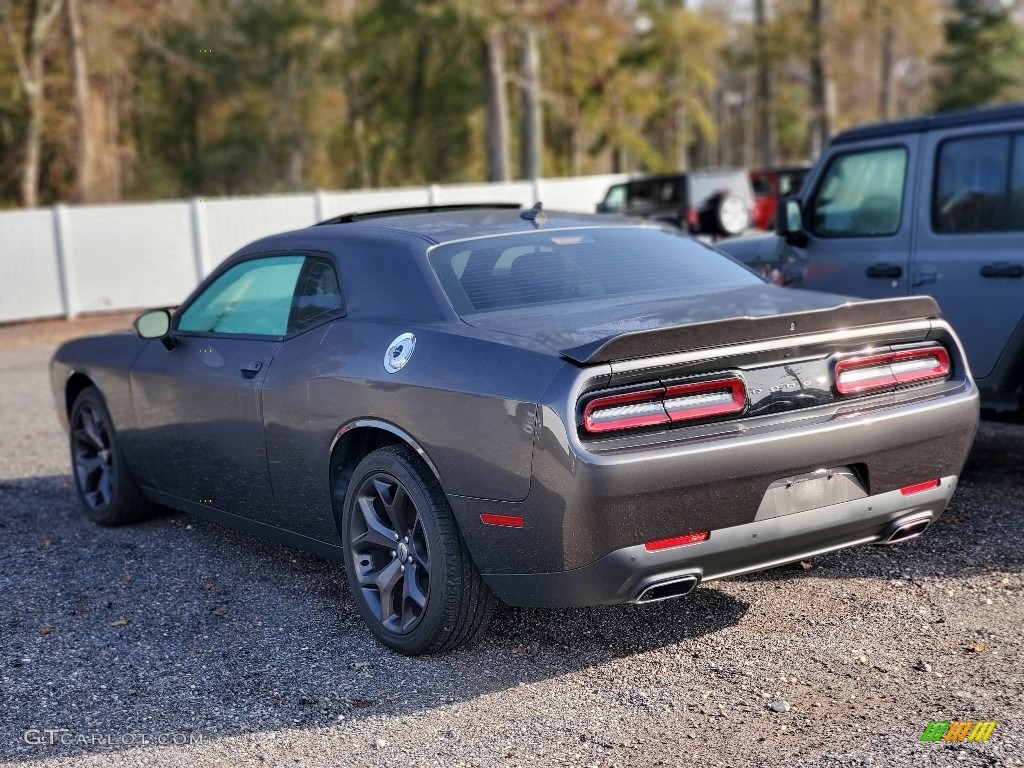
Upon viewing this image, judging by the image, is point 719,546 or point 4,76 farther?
point 4,76

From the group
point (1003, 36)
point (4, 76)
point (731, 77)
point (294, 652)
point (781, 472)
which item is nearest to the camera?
point (781, 472)

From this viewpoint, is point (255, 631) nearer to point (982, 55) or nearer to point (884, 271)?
point (884, 271)

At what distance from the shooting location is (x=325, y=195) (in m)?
23.1

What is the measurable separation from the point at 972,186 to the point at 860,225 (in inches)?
29.6

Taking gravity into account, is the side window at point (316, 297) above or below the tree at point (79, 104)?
below

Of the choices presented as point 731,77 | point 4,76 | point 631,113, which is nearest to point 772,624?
point 4,76

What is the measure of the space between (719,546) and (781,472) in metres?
0.32

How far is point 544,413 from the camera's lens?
3762 millimetres

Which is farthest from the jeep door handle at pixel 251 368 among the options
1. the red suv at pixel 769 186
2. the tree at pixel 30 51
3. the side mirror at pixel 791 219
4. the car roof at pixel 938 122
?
the tree at pixel 30 51

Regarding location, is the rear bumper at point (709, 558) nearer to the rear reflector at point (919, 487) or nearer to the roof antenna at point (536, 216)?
the rear reflector at point (919, 487)

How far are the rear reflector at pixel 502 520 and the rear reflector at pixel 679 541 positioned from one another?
408 millimetres

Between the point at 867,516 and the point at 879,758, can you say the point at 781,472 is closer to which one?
the point at 867,516

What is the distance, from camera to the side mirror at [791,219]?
7230 mm

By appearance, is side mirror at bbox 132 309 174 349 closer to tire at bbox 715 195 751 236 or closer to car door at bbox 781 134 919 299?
car door at bbox 781 134 919 299
